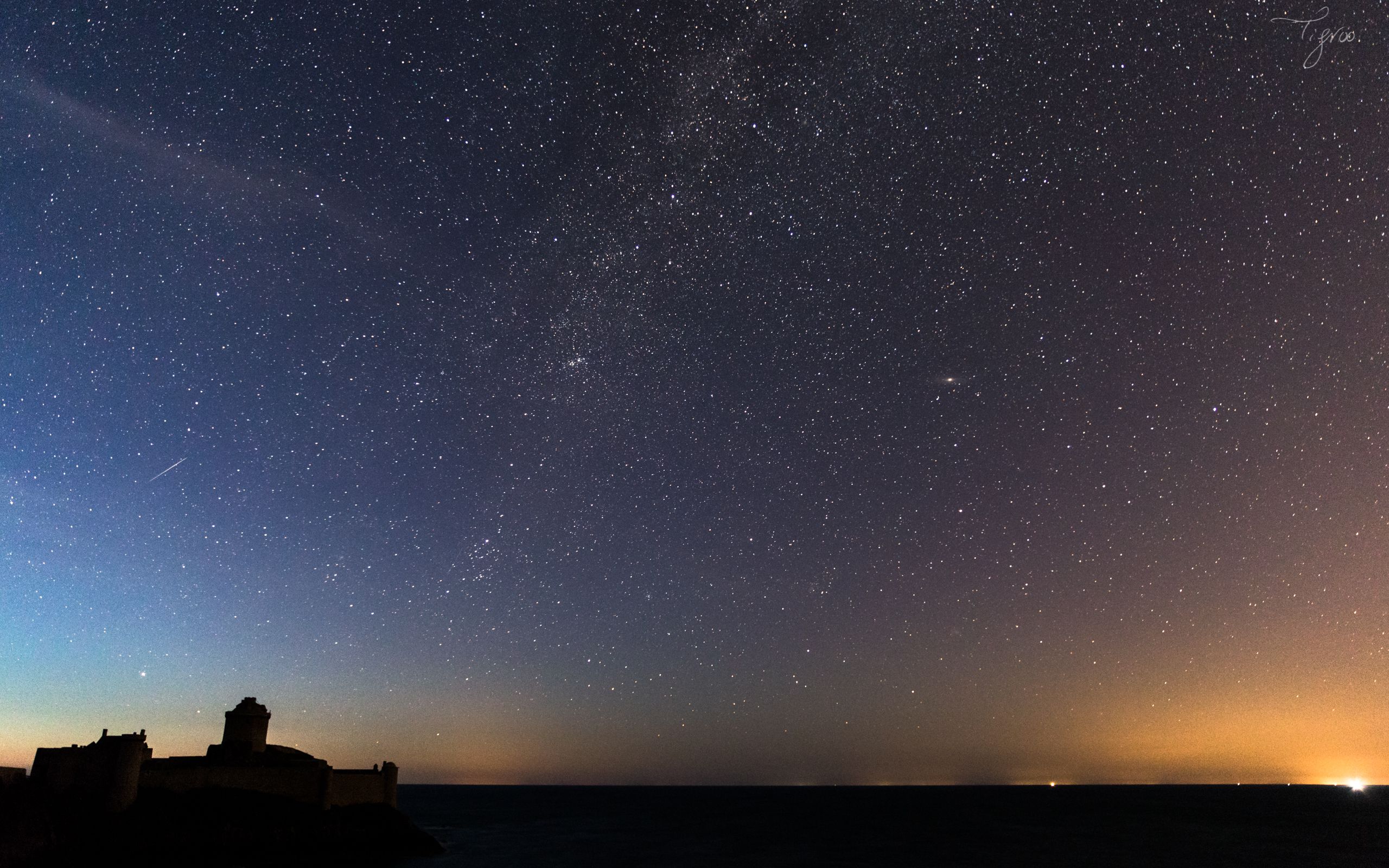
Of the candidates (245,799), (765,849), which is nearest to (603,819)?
(765,849)

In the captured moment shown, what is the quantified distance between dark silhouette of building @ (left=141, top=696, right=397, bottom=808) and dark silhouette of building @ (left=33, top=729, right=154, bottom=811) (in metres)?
1.52

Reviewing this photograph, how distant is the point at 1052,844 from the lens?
79.4 m

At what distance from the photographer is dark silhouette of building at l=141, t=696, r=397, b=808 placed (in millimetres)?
44656

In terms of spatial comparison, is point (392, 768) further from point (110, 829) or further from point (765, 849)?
point (765, 849)

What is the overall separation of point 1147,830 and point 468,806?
132 meters

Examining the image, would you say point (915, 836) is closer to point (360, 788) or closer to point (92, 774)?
point (360, 788)

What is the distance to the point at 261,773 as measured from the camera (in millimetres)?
46625

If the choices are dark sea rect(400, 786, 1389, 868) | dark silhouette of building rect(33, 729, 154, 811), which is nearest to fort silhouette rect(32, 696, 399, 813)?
dark silhouette of building rect(33, 729, 154, 811)

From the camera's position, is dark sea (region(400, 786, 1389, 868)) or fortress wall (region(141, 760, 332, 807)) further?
dark sea (region(400, 786, 1389, 868))

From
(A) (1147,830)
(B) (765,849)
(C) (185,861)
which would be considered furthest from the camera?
(A) (1147,830)

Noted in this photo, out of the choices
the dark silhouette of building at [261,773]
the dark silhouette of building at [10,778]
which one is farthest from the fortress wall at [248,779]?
the dark silhouette of building at [10,778]

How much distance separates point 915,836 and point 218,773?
7586cm

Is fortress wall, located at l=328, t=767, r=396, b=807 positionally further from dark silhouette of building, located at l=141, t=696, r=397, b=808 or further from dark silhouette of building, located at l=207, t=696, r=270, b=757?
dark silhouette of building, located at l=207, t=696, r=270, b=757

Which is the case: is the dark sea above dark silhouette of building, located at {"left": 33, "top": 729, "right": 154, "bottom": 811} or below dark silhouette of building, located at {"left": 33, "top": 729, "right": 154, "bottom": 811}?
below
